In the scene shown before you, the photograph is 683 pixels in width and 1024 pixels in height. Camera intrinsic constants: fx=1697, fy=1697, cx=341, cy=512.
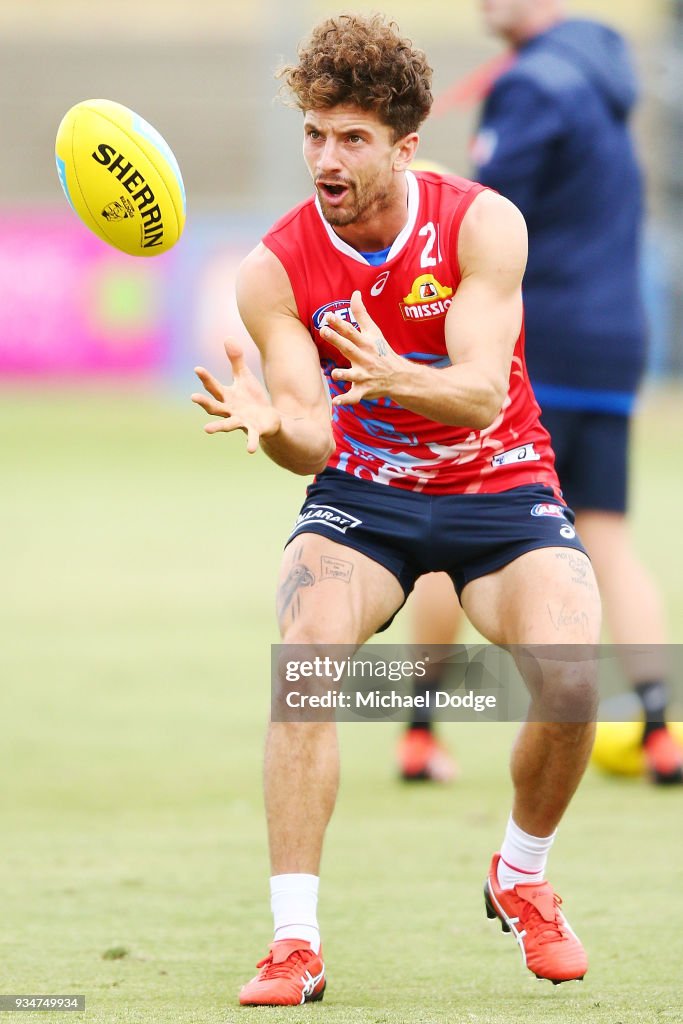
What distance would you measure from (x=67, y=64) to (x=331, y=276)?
31334 millimetres

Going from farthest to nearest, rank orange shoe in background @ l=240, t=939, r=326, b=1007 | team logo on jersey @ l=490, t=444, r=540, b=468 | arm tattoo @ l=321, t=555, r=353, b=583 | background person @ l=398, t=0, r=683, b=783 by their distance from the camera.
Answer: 1. background person @ l=398, t=0, r=683, b=783
2. team logo on jersey @ l=490, t=444, r=540, b=468
3. arm tattoo @ l=321, t=555, r=353, b=583
4. orange shoe in background @ l=240, t=939, r=326, b=1007

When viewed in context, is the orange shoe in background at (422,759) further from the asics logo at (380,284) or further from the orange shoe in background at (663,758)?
the asics logo at (380,284)

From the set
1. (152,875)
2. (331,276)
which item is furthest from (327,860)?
(331,276)

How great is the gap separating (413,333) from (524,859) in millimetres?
1425

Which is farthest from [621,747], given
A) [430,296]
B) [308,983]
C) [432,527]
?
[308,983]

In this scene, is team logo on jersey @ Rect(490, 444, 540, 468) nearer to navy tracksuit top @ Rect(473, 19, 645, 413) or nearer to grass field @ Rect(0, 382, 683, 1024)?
grass field @ Rect(0, 382, 683, 1024)

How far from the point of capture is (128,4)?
115ft

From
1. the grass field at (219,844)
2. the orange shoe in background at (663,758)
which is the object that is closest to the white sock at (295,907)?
the grass field at (219,844)

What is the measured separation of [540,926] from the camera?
4285mm

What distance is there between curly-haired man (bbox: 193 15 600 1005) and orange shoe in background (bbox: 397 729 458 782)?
1.93m

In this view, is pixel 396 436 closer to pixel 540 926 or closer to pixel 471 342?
pixel 471 342

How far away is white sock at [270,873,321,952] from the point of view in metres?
4.02

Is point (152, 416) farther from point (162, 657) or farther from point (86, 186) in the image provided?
point (86, 186)

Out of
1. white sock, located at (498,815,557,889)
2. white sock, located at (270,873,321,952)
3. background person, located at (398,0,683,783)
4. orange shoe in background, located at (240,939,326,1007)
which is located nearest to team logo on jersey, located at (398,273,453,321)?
white sock, located at (498,815,557,889)
